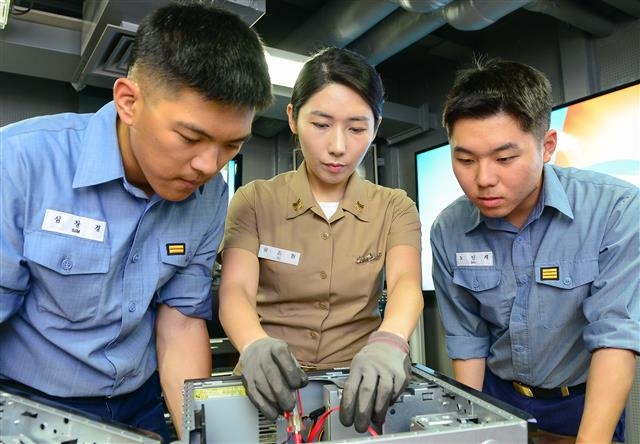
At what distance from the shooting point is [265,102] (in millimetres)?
928

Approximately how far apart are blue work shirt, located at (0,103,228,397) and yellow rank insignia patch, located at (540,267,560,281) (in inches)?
35.0

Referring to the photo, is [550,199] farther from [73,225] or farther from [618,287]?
[73,225]

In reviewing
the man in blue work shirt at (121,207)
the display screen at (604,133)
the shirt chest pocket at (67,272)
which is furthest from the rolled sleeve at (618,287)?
the display screen at (604,133)

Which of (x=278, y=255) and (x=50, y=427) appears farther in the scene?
(x=278, y=255)

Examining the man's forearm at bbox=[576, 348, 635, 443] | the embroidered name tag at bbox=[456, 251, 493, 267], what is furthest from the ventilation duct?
the man's forearm at bbox=[576, 348, 635, 443]

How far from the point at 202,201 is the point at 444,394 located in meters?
0.67

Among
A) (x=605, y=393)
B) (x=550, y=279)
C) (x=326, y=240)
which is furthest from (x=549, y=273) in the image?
(x=326, y=240)

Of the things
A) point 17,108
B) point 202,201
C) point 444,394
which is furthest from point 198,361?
point 17,108

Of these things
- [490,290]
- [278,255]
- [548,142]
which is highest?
[548,142]

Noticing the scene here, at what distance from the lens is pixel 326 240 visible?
4.09 ft

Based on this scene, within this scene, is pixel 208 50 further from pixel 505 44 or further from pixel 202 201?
pixel 505 44

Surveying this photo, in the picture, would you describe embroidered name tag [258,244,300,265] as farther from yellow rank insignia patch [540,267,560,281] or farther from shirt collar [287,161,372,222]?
yellow rank insignia patch [540,267,560,281]

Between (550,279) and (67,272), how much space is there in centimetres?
109

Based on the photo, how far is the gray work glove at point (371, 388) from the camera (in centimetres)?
74
